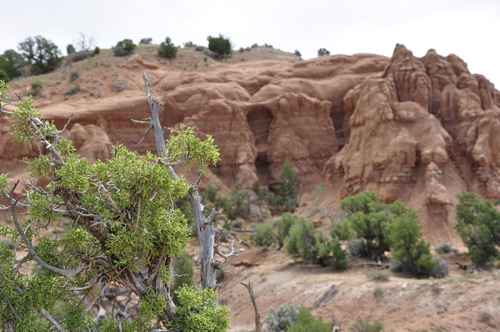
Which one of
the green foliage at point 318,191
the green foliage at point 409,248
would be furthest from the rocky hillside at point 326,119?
the green foliage at point 409,248

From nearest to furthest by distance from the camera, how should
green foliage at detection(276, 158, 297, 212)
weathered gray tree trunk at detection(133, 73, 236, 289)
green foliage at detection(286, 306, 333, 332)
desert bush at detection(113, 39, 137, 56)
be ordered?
weathered gray tree trunk at detection(133, 73, 236, 289)
green foliage at detection(286, 306, 333, 332)
green foliage at detection(276, 158, 297, 212)
desert bush at detection(113, 39, 137, 56)

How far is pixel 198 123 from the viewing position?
31500 millimetres

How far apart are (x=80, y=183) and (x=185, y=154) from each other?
4.74ft

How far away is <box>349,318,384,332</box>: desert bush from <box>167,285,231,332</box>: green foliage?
6853 millimetres

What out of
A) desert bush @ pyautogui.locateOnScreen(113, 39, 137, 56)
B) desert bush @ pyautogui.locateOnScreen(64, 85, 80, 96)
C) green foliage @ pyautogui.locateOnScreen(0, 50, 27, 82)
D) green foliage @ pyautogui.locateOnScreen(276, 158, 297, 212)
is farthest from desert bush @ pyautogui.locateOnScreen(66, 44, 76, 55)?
green foliage @ pyautogui.locateOnScreen(276, 158, 297, 212)

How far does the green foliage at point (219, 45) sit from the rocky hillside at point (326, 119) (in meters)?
13.8

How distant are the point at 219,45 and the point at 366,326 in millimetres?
55657

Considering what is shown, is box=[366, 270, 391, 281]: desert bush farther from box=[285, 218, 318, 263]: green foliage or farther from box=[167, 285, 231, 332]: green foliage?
box=[167, 285, 231, 332]: green foliage

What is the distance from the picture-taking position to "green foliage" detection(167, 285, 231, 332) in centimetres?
388

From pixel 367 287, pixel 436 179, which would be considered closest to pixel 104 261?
pixel 367 287

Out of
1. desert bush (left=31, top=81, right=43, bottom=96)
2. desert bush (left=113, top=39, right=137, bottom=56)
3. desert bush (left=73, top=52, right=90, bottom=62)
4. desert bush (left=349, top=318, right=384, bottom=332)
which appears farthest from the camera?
desert bush (left=73, top=52, right=90, bottom=62)

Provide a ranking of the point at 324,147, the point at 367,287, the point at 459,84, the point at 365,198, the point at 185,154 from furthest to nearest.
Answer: the point at 324,147, the point at 459,84, the point at 365,198, the point at 367,287, the point at 185,154

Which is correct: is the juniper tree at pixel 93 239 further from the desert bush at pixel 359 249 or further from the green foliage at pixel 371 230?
the desert bush at pixel 359 249

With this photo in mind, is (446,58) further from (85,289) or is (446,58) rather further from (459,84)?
(85,289)
